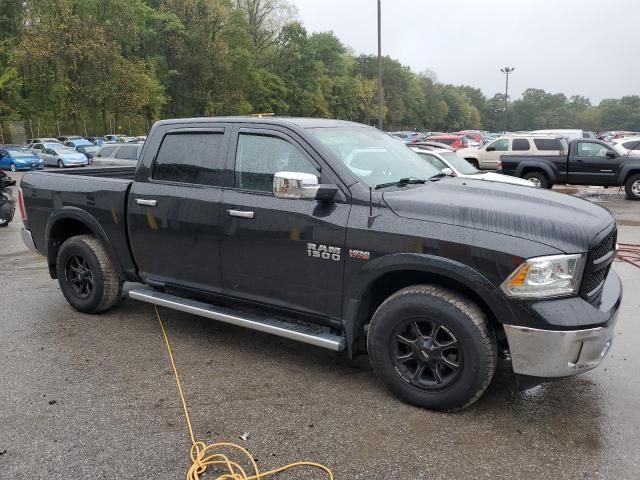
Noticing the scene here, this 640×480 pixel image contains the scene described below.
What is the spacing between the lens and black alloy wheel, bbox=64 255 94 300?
531 cm

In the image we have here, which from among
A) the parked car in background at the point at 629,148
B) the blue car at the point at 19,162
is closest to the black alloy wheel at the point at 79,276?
the parked car in background at the point at 629,148

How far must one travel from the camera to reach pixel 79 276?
5375 millimetres

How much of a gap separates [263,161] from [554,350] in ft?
7.71

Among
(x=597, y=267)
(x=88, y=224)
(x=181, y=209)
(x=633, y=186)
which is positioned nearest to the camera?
(x=597, y=267)

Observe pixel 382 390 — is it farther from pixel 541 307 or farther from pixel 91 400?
pixel 91 400

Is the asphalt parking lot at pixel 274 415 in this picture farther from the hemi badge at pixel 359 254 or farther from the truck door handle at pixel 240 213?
the truck door handle at pixel 240 213

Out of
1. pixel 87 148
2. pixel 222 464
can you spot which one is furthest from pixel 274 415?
pixel 87 148

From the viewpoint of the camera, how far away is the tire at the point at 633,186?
600 inches

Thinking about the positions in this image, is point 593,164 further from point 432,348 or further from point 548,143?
point 432,348

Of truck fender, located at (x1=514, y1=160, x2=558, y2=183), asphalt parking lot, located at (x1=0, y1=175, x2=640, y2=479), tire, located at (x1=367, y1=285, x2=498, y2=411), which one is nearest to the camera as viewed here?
asphalt parking lot, located at (x1=0, y1=175, x2=640, y2=479)

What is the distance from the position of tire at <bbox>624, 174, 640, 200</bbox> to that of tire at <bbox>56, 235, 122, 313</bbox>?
14.7 metres

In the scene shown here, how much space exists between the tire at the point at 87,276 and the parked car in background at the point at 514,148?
563 inches

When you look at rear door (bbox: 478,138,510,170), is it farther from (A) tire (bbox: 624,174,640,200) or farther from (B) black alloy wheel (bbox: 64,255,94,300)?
(B) black alloy wheel (bbox: 64,255,94,300)

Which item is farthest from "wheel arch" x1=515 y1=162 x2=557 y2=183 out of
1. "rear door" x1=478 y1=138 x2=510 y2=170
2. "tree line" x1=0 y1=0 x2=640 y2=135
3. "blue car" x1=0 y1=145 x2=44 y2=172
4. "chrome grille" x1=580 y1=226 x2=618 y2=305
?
"tree line" x1=0 y1=0 x2=640 y2=135
